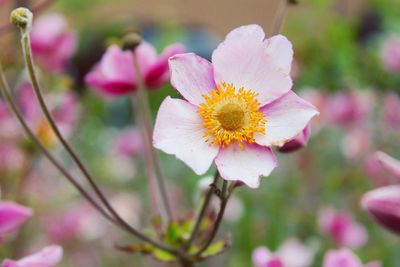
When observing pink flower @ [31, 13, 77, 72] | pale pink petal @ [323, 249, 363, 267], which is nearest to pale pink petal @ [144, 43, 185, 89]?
pale pink petal @ [323, 249, 363, 267]

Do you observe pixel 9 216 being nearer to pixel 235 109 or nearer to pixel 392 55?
pixel 235 109

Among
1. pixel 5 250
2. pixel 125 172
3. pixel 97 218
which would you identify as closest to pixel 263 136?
pixel 5 250

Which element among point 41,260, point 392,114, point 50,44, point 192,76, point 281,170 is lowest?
point 281,170

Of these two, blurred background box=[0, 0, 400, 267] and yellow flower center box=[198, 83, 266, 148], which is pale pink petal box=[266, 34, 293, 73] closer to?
yellow flower center box=[198, 83, 266, 148]

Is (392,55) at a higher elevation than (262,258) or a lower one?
lower

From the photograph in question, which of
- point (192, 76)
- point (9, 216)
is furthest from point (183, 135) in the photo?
point (9, 216)

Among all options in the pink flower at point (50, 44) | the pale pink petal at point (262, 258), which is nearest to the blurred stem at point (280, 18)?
the pale pink petal at point (262, 258)
